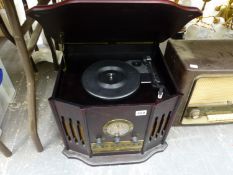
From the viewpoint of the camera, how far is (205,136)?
3.66 feet

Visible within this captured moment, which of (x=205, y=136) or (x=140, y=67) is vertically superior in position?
(x=140, y=67)

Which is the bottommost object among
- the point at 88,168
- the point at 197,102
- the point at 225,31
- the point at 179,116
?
the point at 88,168

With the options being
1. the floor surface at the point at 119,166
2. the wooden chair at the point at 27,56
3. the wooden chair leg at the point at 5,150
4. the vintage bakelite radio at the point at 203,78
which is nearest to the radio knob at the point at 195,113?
the vintage bakelite radio at the point at 203,78

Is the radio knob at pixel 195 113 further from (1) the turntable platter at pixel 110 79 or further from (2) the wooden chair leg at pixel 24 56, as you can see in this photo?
(2) the wooden chair leg at pixel 24 56

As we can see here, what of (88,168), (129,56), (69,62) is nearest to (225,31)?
(129,56)

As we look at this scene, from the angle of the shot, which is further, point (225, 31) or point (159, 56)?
point (225, 31)

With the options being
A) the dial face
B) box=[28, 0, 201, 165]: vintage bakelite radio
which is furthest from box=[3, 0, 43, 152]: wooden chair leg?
the dial face

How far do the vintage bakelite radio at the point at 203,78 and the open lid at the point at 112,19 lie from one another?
140 millimetres

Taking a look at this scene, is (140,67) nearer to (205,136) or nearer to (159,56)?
(159,56)

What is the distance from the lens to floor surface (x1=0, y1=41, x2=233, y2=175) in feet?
3.16

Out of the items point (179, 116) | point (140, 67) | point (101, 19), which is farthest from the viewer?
point (179, 116)

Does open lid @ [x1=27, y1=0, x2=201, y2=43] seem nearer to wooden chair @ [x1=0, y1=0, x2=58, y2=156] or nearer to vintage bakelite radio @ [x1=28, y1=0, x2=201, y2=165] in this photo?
vintage bakelite radio @ [x1=28, y1=0, x2=201, y2=165]

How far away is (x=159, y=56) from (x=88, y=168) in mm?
610

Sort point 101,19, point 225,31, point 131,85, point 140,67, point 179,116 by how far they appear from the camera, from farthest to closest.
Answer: point 225,31, point 179,116, point 140,67, point 131,85, point 101,19
